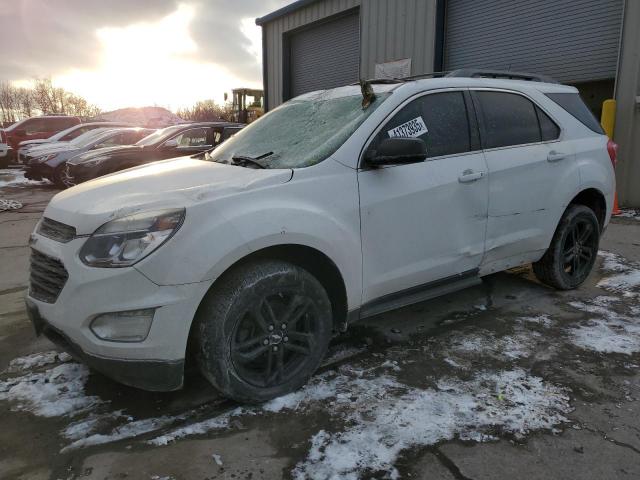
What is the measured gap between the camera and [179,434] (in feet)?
7.84

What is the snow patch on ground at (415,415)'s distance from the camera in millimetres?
2189

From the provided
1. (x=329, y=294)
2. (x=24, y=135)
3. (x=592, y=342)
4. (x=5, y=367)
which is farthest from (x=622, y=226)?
(x=24, y=135)

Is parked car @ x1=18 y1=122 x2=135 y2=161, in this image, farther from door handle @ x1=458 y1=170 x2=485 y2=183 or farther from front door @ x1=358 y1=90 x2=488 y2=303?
door handle @ x1=458 y1=170 x2=485 y2=183

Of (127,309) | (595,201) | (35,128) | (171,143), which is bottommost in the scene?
(127,309)

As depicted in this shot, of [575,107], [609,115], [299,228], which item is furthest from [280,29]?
[299,228]

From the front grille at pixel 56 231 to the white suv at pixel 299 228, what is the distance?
0.4 inches

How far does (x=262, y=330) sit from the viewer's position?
2.55m

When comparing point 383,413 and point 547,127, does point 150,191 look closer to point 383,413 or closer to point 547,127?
point 383,413

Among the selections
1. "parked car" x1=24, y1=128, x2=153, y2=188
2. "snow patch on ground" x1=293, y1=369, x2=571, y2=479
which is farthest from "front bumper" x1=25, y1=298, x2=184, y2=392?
"parked car" x1=24, y1=128, x2=153, y2=188

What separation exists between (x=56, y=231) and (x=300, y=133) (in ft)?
5.11

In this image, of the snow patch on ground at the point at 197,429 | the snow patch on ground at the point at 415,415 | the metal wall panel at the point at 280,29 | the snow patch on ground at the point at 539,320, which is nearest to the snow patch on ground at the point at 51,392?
the snow patch on ground at the point at 197,429

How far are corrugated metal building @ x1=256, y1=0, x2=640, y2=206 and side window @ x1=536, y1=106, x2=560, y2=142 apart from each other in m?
5.44

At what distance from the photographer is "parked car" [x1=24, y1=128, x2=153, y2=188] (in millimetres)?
12062

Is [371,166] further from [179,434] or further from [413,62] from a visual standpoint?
[413,62]
